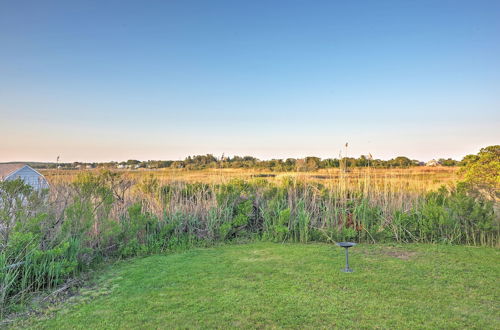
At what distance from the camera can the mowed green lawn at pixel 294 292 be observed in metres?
2.38

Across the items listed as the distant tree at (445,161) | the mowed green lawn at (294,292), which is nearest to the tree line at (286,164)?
the distant tree at (445,161)

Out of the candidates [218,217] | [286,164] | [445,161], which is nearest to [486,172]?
[286,164]

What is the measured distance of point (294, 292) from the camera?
290 centimetres

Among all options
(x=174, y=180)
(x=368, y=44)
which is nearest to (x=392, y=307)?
(x=174, y=180)

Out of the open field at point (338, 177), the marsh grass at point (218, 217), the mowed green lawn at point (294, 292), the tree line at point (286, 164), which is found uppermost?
the tree line at point (286, 164)

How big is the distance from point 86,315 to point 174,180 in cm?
475

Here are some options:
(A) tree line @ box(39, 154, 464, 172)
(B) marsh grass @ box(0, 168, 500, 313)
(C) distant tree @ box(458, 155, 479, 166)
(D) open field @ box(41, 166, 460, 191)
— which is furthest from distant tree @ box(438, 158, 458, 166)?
(C) distant tree @ box(458, 155, 479, 166)

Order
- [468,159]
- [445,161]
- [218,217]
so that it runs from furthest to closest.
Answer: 1. [445,161]
2. [468,159]
3. [218,217]

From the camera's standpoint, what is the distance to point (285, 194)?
681 centimetres

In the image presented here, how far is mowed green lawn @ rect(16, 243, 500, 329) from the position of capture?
2.38 metres

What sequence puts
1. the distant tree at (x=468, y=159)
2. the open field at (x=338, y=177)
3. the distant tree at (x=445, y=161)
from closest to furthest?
the distant tree at (x=468, y=159), the open field at (x=338, y=177), the distant tree at (x=445, y=161)

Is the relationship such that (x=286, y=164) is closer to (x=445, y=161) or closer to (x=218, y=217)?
(x=218, y=217)

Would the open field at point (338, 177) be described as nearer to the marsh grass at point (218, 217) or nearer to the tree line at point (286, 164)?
the marsh grass at point (218, 217)

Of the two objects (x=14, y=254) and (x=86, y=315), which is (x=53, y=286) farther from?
(x=86, y=315)
